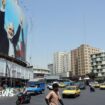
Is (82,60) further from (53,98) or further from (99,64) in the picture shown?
(53,98)

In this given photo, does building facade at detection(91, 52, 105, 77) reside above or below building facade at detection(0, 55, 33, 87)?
above

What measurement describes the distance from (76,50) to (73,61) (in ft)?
29.2

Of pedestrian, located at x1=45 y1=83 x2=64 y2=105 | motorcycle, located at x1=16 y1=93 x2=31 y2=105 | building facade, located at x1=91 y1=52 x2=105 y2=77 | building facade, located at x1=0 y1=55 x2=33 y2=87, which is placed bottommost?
motorcycle, located at x1=16 y1=93 x2=31 y2=105

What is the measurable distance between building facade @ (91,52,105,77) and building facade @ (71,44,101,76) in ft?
77.1

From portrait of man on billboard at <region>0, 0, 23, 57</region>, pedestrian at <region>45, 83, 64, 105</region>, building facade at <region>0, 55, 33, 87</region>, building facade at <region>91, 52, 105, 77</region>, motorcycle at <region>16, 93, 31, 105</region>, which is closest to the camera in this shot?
pedestrian at <region>45, 83, 64, 105</region>

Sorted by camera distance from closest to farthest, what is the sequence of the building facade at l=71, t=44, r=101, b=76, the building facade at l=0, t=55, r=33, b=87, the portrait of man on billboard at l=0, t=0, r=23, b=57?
the building facade at l=0, t=55, r=33, b=87 → the portrait of man on billboard at l=0, t=0, r=23, b=57 → the building facade at l=71, t=44, r=101, b=76

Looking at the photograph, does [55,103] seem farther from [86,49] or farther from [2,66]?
[86,49]

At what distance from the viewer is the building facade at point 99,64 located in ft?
456

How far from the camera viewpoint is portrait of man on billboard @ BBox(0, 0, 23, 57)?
67.2 m

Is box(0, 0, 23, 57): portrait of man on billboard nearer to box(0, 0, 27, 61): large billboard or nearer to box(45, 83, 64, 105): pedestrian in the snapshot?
box(0, 0, 27, 61): large billboard

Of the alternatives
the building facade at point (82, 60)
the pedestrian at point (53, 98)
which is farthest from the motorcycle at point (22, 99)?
the building facade at point (82, 60)

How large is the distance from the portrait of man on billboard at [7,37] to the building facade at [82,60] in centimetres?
9427

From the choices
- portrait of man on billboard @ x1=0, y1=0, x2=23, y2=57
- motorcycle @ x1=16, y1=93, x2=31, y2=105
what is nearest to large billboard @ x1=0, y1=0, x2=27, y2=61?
portrait of man on billboard @ x1=0, y1=0, x2=23, y2=57

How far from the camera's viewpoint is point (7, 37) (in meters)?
70.4
